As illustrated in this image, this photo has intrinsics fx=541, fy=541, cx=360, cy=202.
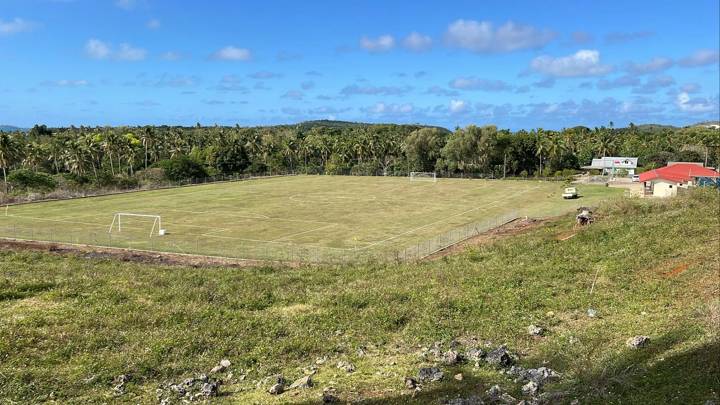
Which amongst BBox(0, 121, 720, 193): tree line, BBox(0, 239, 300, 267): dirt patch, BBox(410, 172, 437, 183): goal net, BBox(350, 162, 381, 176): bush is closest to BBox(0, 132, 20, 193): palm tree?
BBox(0, 121, 720, 193): tree line

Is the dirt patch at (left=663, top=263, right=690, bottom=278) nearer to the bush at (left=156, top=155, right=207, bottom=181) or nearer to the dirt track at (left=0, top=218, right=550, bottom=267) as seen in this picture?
the dirt track at (left=0, top=218, right=550, bottom=267)

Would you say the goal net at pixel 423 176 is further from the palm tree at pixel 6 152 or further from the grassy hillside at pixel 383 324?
the grassy hillside at pixel 383 324

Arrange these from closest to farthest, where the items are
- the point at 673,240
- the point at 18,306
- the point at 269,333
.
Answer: the point at 269,333
the point at 18,306
the point at 673,240

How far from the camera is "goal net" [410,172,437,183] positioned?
95812 mm

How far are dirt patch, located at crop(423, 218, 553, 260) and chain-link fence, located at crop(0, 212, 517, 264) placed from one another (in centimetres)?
69

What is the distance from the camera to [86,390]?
1214cm

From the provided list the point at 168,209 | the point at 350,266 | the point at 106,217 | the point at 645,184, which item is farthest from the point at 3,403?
the point at 645,184

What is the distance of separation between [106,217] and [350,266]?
3332cm

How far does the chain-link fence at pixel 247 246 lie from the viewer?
34250 mm

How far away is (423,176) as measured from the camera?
10312 cm

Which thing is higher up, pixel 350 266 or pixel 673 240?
pixel 673 240

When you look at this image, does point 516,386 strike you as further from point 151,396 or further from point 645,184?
point 645,184

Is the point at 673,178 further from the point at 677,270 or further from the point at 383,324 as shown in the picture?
the point at 383,324

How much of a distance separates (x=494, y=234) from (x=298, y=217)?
20.2 m
